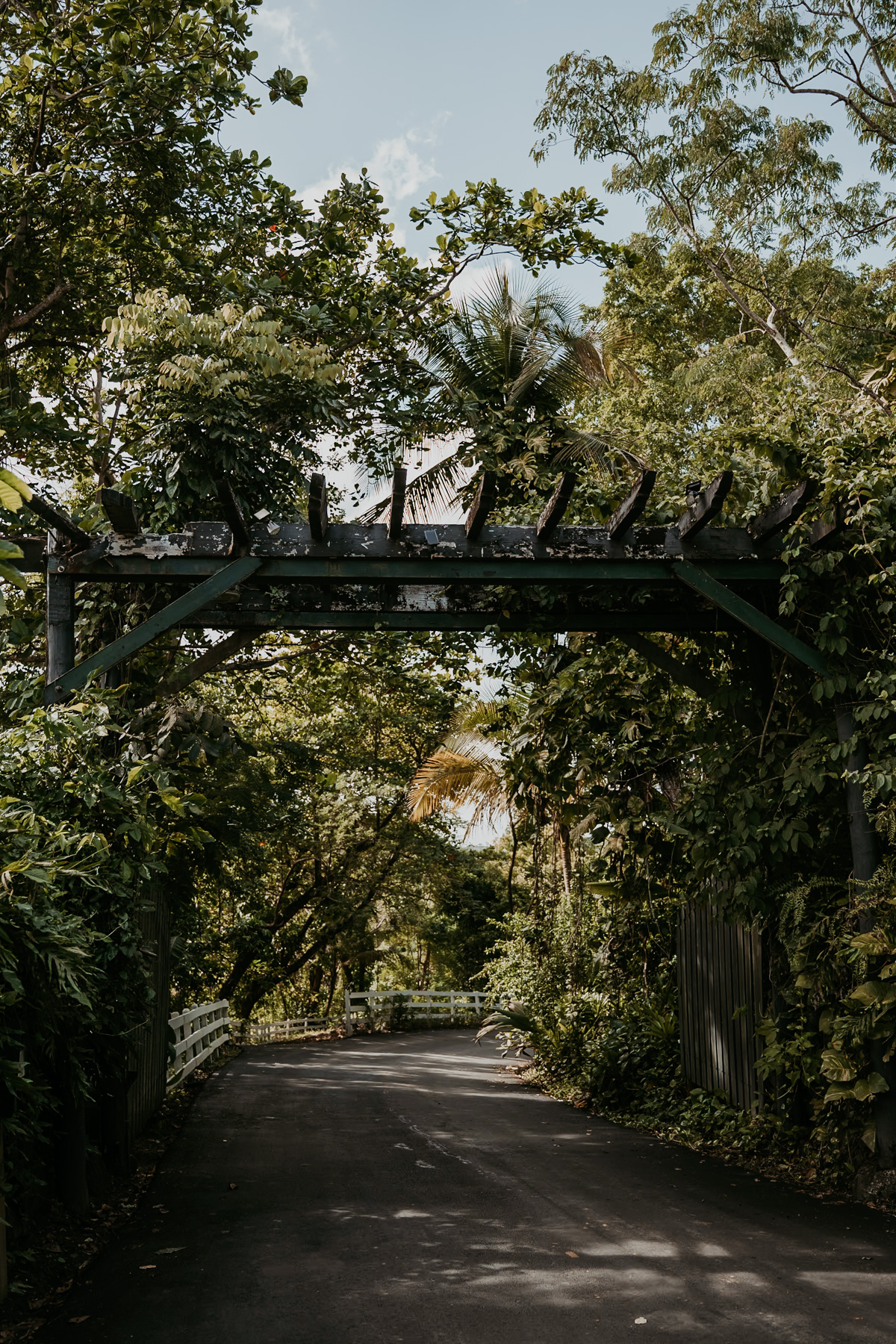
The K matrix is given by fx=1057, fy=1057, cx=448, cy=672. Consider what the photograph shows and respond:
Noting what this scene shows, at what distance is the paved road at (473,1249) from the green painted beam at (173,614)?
3227 mm

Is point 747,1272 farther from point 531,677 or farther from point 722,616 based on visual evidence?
point 531,677

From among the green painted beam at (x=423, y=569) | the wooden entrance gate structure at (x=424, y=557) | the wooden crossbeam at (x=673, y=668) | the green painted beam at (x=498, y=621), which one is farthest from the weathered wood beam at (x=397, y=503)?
the wooden crossbeam at (x=673, y=668)

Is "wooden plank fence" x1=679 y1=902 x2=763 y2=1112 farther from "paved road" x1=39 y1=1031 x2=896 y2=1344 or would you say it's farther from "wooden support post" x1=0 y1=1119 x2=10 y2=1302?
"wooden support post" x1=0 y1=1119 x2=10 y2=1302

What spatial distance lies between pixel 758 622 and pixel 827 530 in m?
0.70

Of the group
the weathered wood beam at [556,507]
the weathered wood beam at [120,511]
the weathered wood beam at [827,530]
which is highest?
the weathered wood beam at [120,511]

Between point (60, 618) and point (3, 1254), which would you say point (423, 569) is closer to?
point (60, 618)

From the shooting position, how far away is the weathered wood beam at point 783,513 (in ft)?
20.7

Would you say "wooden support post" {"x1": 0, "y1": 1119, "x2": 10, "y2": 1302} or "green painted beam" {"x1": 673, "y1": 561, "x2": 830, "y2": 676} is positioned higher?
"green painted beam" {"x1": 673, "y1": 561, "x2": 830, "y2": 676}

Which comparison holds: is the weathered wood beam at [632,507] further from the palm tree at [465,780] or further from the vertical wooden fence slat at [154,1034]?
the palm tree at [465,780]

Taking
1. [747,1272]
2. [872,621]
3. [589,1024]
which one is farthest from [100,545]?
[589,1024]

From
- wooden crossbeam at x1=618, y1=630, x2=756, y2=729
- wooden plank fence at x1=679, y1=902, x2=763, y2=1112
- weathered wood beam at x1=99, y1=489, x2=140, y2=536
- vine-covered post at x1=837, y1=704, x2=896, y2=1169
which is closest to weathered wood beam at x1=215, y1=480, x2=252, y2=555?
weathered wood beam at x1=99, y1=489, x2=140, y2=536

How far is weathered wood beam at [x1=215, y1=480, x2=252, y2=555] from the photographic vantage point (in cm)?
619

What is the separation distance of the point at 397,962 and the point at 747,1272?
27.8 metres

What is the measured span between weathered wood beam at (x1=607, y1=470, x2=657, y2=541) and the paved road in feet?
13.2
